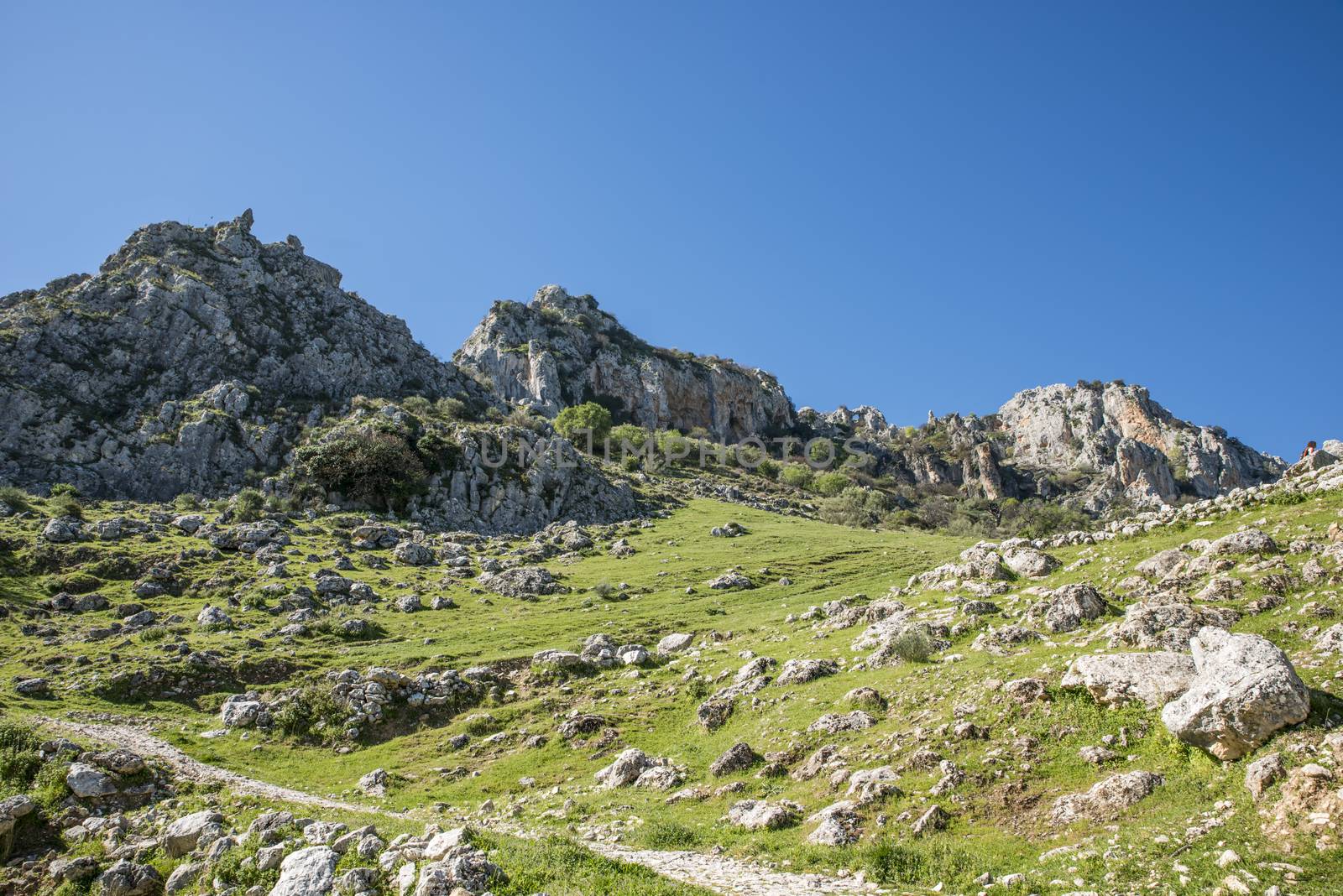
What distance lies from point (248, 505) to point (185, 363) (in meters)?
41.2

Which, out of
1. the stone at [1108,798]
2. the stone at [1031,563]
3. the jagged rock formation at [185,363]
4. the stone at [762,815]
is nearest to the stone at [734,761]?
the stone at [762,815]

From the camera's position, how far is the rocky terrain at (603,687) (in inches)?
585

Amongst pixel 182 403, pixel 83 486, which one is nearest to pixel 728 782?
pixel 83 486

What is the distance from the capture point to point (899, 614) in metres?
33.5

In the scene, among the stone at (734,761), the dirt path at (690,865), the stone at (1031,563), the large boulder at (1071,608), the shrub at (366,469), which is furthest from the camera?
the shrub at (366,469)

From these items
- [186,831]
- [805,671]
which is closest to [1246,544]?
[805,671]

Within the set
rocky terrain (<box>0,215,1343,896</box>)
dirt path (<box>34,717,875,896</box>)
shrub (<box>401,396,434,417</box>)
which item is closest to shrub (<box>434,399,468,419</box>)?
shrub (<box>401,396,434,417</box>)

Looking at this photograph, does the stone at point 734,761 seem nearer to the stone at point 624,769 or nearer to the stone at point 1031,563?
the stone at point 624,769

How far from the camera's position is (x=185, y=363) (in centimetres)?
9931

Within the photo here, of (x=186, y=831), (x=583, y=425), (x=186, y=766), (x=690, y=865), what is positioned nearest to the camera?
(x=690, y=865)

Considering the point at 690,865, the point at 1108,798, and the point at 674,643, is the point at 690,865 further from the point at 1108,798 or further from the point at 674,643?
the point at 674,643

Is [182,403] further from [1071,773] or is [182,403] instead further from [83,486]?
[1071,773]

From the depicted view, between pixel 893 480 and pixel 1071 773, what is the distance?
176 m

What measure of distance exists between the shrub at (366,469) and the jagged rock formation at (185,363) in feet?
34.0
